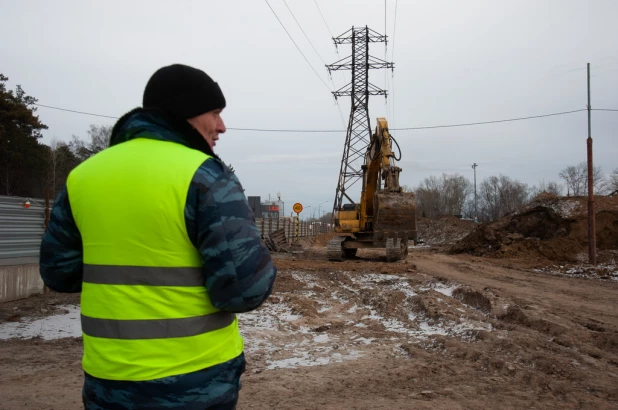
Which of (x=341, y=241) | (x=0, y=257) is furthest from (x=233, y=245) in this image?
(x=341, y=241)

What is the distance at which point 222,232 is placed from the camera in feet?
Result: 5.68

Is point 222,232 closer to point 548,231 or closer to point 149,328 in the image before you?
point 149,328

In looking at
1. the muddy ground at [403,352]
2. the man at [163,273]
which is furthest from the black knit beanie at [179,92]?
the muddy ground at [403,352]

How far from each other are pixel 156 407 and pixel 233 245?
58 cm

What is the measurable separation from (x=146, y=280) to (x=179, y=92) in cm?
71

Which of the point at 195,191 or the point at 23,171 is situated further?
the point at 23,171

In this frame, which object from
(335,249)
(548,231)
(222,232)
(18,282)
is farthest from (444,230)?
(222,232)

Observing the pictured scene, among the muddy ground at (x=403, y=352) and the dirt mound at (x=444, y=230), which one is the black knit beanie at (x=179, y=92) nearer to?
the muddy ground at (x=403, y=352)

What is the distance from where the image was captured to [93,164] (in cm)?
186

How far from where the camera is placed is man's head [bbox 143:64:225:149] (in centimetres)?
192

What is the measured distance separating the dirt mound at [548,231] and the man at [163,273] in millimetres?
19532

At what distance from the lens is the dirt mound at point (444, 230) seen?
40.1 meters

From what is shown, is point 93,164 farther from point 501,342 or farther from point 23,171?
point 23,171

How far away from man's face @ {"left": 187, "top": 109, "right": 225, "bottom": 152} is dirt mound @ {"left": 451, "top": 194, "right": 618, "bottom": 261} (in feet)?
63.6
